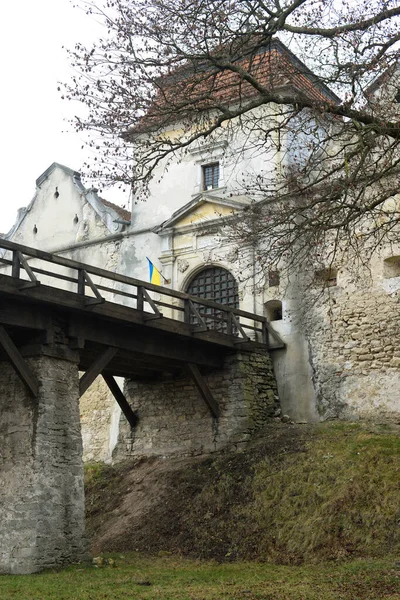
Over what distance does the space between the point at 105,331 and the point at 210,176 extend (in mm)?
7208

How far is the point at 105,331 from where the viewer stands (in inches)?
485

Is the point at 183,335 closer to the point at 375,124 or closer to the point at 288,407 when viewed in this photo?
the point at 288,407

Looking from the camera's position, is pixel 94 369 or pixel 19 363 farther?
pixel 94 369

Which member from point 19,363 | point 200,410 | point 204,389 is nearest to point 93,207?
point 200,410

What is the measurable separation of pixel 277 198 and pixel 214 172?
8.86m

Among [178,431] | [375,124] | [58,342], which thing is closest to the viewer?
[375,124]

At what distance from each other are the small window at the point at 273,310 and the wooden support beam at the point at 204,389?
257 centimetres

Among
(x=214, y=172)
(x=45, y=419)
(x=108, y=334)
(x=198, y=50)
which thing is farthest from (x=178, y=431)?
(x=198, y=50)

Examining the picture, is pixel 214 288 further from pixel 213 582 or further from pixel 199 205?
pixel 213 582

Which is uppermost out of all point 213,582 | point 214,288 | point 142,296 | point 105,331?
point 214,288

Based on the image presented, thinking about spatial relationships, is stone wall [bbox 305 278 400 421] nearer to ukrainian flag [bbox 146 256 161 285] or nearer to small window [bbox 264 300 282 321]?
small window [bbox 264 300 282 321]

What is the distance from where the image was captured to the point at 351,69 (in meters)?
8.82

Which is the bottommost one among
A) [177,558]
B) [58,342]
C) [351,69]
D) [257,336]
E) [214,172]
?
[177,558]

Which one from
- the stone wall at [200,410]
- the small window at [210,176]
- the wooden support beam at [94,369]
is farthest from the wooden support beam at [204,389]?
the small window at [210,176]
